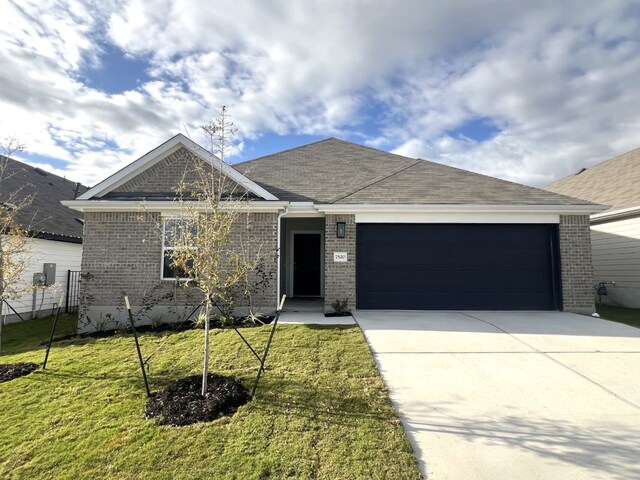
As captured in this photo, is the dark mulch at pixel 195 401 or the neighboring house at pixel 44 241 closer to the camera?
the dark mulch at pixel 195 401

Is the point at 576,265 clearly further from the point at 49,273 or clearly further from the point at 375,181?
the point at 49,273

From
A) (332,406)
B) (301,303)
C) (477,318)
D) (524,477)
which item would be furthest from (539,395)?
(301,303)

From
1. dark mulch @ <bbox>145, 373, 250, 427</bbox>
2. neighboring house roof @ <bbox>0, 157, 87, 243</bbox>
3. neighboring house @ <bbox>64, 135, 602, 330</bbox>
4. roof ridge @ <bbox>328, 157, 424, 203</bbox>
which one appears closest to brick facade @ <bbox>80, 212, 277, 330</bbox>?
neighboring house @ <bbox>64, 135, 602, 330</bbox>

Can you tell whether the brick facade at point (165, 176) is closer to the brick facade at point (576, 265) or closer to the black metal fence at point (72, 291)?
the black metal fence at point (72, 291)

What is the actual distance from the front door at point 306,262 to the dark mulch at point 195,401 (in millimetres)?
7908

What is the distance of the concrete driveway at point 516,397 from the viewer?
3.00 m

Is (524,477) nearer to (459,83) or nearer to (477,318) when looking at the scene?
(477,318)

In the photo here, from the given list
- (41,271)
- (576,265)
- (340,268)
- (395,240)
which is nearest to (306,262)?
(340,268)

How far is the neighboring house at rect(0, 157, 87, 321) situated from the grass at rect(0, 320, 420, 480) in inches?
228

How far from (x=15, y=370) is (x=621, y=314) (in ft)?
44.5

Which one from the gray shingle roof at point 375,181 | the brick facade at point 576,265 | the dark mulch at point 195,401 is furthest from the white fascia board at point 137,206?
the brick facade at point 576,265

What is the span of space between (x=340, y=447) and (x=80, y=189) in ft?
65.5

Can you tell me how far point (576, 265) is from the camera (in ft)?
30.4

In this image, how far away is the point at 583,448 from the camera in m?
3.14
